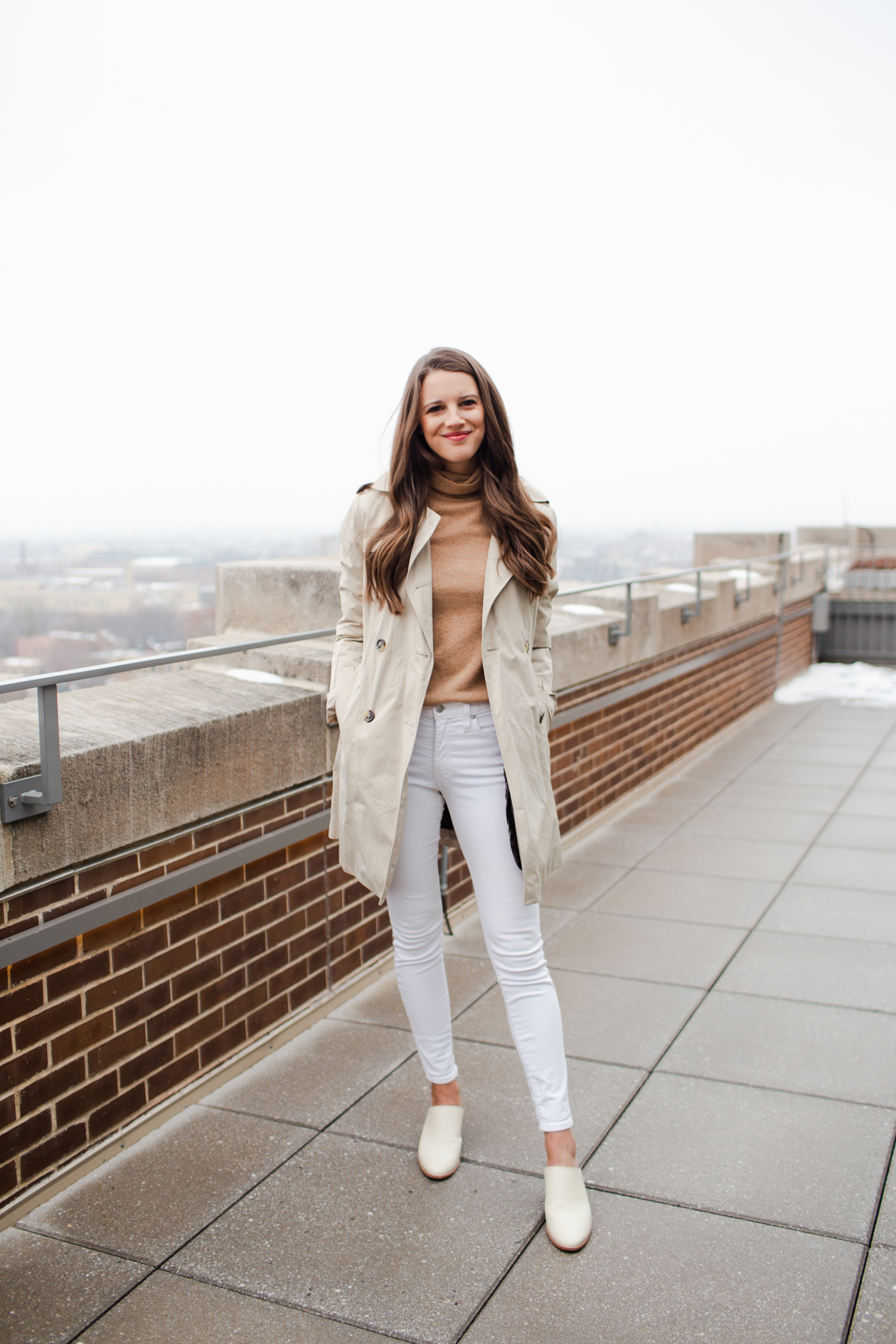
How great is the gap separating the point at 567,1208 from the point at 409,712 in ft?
3.73

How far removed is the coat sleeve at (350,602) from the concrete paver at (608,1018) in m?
1.39

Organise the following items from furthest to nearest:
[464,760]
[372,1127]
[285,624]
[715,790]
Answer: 1. [715,790]
2. [285,624]
3. [372,1127]
4. [464,760]

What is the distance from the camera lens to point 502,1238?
247 cm

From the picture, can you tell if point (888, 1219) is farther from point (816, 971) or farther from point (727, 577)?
point (727, 577)

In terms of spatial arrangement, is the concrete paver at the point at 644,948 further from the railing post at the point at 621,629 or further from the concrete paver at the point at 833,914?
the railing post at the point at 621,629

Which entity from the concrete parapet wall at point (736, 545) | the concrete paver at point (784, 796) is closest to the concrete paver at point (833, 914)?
the concrete paver at point (784, 796)

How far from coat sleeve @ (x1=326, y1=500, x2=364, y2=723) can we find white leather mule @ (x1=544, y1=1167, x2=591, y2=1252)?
117cm

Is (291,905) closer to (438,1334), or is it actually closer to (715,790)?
(438,1334)

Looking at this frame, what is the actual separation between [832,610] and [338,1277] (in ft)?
40.4

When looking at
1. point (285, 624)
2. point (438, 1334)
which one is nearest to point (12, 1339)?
point (438, 1334)

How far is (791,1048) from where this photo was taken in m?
3.39

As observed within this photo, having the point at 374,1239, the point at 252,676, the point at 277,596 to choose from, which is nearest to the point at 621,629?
the point at 277,596

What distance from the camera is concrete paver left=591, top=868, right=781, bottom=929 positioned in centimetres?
459

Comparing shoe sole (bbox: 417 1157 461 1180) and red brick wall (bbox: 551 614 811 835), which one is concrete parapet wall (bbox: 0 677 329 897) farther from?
red brick wall (bbox: 551 614 811 835)
